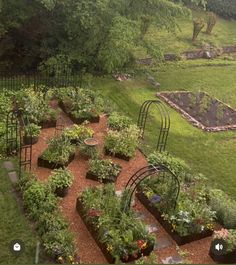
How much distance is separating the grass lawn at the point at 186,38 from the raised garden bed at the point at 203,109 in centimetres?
481

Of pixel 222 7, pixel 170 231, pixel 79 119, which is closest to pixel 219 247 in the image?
pixel 170 231

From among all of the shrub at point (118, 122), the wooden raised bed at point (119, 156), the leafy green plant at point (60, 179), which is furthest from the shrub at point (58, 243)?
the shrub at point (118, 122)

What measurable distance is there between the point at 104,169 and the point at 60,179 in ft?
4.84

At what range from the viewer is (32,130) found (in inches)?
566

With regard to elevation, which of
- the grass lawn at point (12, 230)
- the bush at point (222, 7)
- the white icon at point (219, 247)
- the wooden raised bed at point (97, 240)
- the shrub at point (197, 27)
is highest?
the bush at point (222, 7)

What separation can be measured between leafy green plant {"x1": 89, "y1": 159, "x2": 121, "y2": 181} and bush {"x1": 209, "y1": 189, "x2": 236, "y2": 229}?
9.16 ft

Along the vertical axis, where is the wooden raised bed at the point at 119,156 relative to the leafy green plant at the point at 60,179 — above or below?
below

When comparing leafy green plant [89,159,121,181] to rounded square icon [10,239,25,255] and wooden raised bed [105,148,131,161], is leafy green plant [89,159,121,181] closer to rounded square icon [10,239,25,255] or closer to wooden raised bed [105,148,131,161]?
wooden raised bed [105,148,131,161]

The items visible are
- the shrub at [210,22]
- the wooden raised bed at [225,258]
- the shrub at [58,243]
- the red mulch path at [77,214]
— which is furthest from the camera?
the shrub at [210,22]

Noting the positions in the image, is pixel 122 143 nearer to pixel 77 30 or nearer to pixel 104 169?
pixel 104 169

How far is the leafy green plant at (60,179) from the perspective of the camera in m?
11.8

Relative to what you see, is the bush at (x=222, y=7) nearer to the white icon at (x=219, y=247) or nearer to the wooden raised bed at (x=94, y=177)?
the wooden raised bed at (x=94, y=177)

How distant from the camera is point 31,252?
400 inches

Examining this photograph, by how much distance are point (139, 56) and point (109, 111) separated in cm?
715
